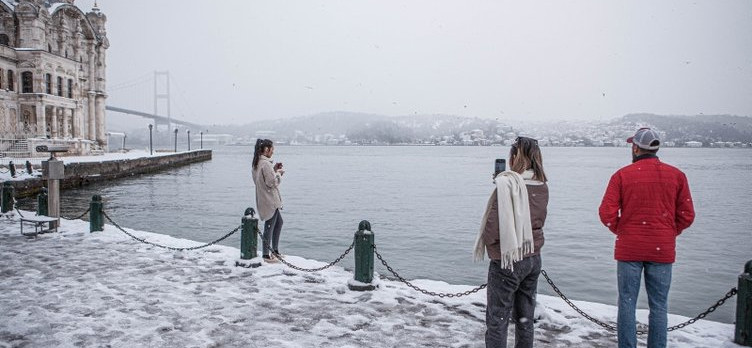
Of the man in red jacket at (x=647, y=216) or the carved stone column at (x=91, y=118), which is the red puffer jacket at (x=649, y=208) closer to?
the man in red jacket at (x=647, y=216)

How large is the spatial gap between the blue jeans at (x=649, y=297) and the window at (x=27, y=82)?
5609cm

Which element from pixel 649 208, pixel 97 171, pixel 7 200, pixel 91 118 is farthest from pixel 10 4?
pixel 649 208

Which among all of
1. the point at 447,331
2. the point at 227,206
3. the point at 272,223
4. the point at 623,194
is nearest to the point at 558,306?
the point at 447,331

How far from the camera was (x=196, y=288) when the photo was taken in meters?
7.54

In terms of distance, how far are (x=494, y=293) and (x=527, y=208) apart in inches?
31.5

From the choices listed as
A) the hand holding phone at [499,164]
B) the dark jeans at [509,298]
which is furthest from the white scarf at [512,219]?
the hand holding phone at [499,164]

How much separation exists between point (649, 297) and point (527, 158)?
71.1 inches

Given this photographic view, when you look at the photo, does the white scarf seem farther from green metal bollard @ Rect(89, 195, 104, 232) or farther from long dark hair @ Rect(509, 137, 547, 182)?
green metal bollard @ Rect(89, 195, 104, 232)

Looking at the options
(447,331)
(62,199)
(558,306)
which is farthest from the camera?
(62,199)

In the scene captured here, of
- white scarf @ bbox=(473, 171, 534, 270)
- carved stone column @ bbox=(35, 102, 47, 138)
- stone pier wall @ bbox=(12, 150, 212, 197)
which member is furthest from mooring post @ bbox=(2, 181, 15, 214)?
carved stone column @ bbox=(35, 102, 47, 138)

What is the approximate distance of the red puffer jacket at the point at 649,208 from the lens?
14.7 ft

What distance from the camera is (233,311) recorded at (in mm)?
6547

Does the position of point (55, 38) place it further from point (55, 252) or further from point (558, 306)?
point (558, 306)

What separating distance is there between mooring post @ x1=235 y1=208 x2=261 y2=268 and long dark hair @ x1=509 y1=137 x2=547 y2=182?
221 inches
